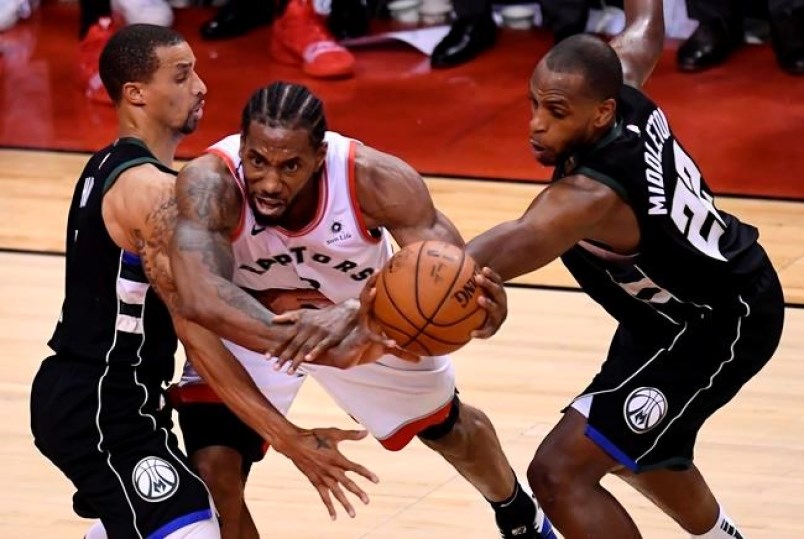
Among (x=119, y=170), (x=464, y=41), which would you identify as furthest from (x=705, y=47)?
(x=119, y=170)

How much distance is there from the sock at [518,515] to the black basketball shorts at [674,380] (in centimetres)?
60

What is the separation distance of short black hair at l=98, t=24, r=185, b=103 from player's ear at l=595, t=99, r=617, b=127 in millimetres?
1330

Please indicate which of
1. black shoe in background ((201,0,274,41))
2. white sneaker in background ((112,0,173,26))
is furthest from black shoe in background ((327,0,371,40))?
white sneaker in background ((112,0,173,26))

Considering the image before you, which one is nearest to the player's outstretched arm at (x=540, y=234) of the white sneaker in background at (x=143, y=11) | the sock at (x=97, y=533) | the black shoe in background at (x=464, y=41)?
the sock at (x=97, y=533)

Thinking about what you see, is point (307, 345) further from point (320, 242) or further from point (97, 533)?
point (97, 533)

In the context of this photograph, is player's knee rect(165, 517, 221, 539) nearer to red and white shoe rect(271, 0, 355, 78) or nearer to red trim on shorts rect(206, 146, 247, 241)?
red trim on shorts rect(206, 146, 247, 241)

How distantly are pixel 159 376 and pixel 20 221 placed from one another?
14.0 ft

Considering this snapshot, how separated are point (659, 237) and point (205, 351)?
4.52 feet

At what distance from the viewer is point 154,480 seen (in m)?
4.87

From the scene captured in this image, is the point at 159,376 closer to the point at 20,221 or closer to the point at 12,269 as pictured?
the point at 12,269

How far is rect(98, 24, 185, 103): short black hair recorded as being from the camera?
205 inches

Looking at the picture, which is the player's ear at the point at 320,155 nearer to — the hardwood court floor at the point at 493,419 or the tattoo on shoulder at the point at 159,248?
the tattoo on shoulder at the point at 159,248

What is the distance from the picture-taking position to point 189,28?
12.2 metres

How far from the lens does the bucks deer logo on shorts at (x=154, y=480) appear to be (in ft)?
15.9
